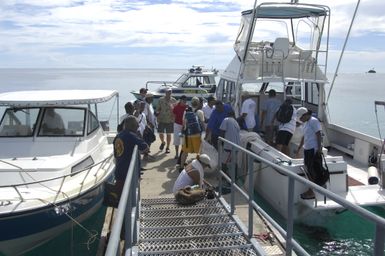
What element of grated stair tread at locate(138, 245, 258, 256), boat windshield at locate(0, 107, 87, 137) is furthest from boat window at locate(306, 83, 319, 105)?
grated stair tread at locate(138, 245, 258, 256)

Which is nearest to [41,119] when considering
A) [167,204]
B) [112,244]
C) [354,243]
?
[167,204]

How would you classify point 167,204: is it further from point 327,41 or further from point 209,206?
point 327,41

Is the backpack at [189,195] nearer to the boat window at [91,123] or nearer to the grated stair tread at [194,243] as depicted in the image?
the grated stair tread at [194,243]

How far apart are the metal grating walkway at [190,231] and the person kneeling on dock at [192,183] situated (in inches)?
4.5

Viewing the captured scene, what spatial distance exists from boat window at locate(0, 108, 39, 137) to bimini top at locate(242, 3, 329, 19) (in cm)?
565

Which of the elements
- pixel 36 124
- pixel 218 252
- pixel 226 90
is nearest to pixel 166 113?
pixel 226 90

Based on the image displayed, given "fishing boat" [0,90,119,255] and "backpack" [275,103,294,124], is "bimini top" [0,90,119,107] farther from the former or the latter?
"backpack" [275,103,294,124]

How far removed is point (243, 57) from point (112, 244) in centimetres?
870

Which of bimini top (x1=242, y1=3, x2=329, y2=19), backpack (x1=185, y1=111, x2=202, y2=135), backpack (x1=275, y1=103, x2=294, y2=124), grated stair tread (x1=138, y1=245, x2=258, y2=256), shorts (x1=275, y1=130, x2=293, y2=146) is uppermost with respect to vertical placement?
bimini top (x1=242, y1=3, x2=329, y2=19)

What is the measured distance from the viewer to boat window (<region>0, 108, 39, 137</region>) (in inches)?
317

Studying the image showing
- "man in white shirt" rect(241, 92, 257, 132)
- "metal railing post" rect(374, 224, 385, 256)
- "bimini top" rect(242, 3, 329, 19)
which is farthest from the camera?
"bimini top" rect(242, 3, 329, 19)

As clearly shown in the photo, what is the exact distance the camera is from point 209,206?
6.21m

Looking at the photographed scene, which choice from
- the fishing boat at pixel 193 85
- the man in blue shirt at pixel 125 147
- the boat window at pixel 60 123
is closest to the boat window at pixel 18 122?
the boat window at pixel 60 123

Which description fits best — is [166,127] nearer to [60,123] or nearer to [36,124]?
[60,123]
